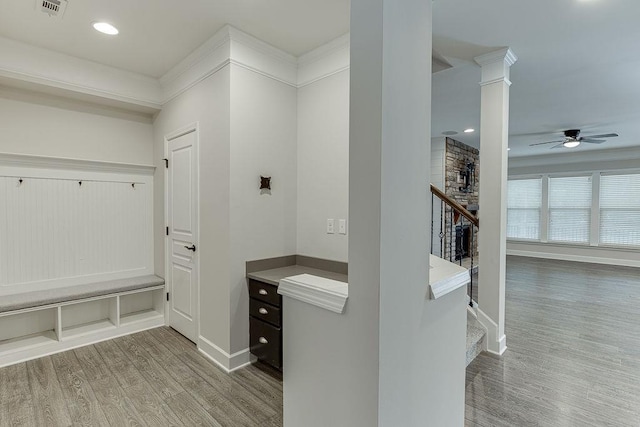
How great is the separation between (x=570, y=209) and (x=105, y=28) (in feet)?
33.6

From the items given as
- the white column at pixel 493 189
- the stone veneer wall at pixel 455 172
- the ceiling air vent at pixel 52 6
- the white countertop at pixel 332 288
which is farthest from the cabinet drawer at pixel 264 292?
the stone veneer wall at pixel 455 172

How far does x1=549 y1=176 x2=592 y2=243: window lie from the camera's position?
812cm

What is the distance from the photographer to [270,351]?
Result: 2594 millimetres

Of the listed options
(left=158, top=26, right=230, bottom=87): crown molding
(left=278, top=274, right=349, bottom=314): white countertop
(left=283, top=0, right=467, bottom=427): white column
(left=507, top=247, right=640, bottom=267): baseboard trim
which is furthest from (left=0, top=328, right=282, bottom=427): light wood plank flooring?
(left=507, top=247, right=640, bottom=267): baseboard trim

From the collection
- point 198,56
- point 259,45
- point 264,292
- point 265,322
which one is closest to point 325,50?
point 259,45

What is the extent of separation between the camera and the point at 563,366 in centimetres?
286

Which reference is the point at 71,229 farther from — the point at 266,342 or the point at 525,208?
the point at 525,208

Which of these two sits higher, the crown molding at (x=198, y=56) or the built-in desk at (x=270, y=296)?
the crown molding at (x=198, y=56)

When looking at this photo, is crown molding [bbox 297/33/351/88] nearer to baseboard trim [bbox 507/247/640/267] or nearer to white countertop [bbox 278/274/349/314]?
white countertop [bbox 278/274/349/314]

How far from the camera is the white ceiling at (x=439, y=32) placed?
2.31m

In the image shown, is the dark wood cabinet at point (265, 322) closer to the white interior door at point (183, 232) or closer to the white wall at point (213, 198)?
the white wall at point (213, 198)

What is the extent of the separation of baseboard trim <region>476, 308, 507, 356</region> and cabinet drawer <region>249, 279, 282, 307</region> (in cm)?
204

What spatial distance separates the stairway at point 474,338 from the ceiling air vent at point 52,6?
409 centimetres

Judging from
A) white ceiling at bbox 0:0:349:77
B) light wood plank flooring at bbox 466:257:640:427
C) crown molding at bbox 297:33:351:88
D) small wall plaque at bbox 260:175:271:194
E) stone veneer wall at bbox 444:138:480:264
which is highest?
white ceiling at bbox 0:0:349:77
